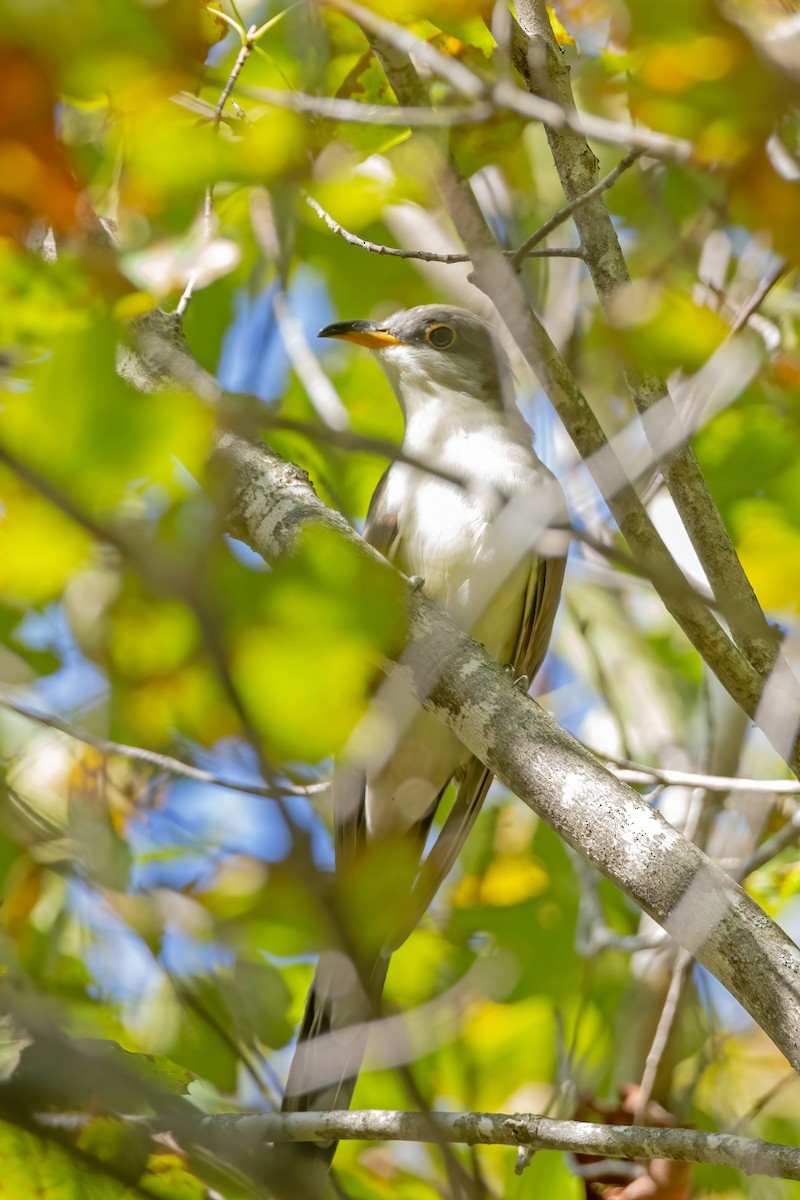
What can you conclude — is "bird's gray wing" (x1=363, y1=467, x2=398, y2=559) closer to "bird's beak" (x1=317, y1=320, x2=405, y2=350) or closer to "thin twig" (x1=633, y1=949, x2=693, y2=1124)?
"bird's beak" (x1=317, y1=320, x2=405, y2=350)

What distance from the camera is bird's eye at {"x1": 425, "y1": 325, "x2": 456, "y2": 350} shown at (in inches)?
203

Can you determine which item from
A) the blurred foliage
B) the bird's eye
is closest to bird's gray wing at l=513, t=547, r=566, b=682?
the blurred foliage

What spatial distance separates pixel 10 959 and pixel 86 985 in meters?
0.90

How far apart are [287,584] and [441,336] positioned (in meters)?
3.72

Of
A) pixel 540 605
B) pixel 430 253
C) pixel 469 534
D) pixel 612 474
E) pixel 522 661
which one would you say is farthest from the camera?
pixel 522 661

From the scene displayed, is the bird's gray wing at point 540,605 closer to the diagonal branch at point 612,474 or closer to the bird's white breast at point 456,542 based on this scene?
the bird's white breast at point 456,542

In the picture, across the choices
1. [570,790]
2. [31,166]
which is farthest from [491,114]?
[570,790]

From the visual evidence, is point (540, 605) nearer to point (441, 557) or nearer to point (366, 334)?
point (441, 557)

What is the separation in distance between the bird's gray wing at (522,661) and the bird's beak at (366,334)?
1.22 metres

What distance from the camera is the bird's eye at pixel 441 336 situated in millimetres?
5168

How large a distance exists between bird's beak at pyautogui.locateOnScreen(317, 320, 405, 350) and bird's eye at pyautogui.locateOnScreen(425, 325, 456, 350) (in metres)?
0.13

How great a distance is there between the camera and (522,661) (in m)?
4.78

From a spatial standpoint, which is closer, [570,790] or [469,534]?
[570,790]

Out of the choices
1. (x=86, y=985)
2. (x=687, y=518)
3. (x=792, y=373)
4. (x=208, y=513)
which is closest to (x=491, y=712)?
(x=687, y=518)
